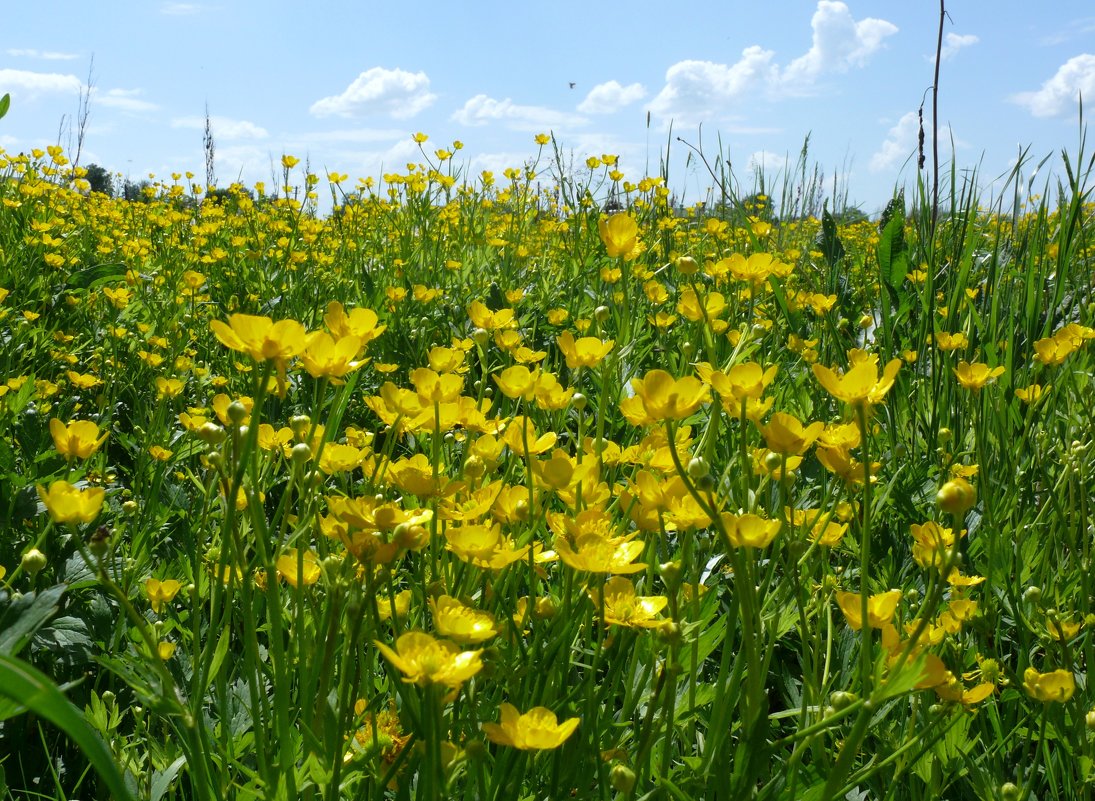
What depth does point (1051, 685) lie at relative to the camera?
99cm

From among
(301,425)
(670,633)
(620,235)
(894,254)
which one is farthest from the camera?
(894,254)

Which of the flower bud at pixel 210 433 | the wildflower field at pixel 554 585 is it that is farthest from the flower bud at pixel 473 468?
the flower bud at pixel 210 433

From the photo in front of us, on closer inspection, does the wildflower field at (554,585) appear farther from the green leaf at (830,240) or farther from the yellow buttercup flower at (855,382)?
the green leaf at (830,240)

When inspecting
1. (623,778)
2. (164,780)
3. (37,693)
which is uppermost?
(37,693)

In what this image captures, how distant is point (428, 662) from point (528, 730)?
14 cm

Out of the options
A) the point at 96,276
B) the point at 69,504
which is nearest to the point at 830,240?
the point at 96,276

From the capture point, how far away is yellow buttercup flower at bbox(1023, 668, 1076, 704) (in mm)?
985

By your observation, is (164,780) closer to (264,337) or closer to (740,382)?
(264,337)

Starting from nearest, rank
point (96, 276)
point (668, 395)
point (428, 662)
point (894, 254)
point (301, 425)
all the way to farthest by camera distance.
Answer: point (428, 662) < point (668, 395) < point (301, 425) < point (894, 254) < point (96, 276)

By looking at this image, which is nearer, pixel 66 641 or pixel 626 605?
pixel 626 605

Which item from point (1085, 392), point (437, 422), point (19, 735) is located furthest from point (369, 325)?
→ point (1085, 392)

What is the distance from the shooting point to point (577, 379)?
149 centimetres

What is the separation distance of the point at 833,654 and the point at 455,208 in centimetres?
402

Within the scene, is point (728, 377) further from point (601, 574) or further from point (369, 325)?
point (369, 325)
